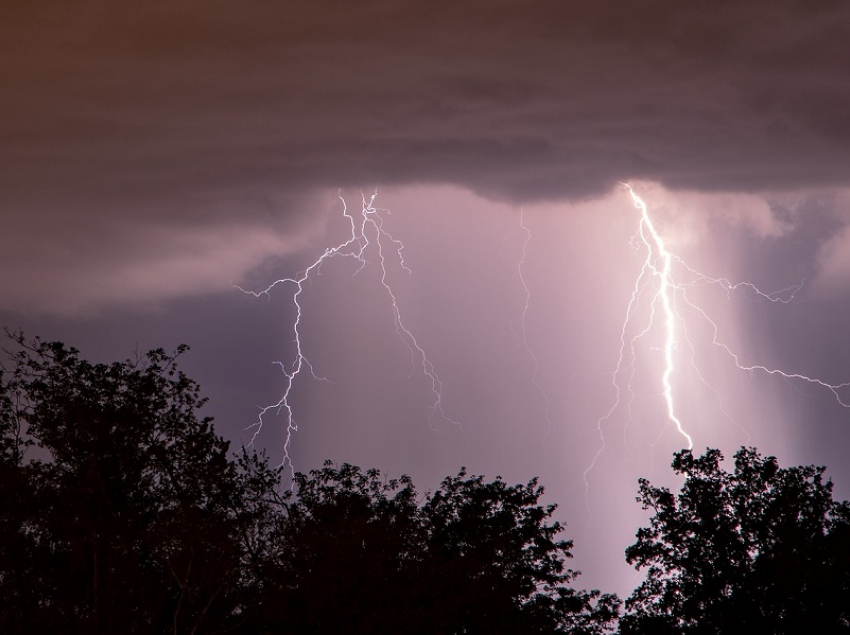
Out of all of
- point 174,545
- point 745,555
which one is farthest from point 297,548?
point 745,555

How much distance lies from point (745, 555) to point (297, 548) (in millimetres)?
15293

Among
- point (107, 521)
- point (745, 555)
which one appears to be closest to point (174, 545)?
point (107, 521)

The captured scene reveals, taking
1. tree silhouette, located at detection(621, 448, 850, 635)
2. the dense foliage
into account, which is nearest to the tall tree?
the dense foliage

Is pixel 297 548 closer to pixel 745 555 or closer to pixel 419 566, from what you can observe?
pixel 419 566

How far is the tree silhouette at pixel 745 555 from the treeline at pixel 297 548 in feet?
0.20

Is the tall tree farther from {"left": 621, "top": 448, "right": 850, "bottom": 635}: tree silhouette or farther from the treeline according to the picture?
{"left": 621, "top": 448, "right": 850, "bottom": 635}: tree silhouette

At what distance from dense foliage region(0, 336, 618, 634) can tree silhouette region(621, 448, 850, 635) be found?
20.4 feet

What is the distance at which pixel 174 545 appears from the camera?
1217 inches

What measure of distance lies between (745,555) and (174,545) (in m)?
18.4

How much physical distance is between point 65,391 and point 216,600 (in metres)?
6.65

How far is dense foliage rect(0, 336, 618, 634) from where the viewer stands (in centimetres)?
3081

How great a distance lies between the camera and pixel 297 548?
1265 inches

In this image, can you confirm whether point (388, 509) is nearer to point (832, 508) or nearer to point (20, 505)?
point (20, 505)

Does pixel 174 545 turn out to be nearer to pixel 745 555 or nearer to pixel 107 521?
pixel 107 521
